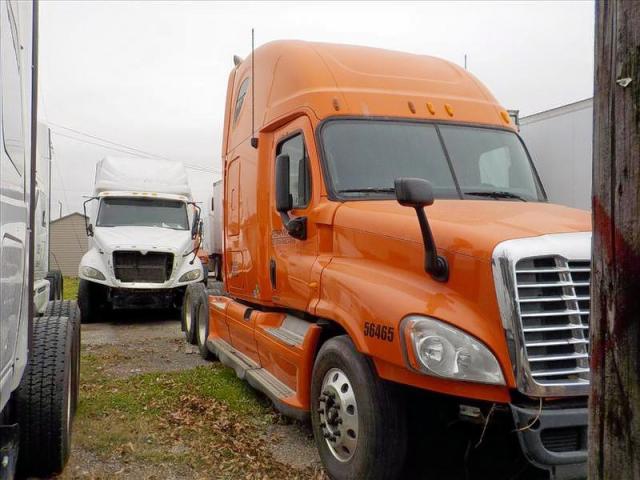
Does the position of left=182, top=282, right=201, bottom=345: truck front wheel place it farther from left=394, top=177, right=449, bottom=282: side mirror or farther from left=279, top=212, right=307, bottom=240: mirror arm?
left=394, top=177, right=449, bottom=282: side mirror

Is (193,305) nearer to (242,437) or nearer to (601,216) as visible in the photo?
(242,437)

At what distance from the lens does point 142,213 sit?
1274cm

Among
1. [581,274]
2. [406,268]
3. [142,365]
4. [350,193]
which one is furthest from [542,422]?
[142,365]

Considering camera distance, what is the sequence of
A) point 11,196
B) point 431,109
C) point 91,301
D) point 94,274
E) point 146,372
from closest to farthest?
1. point 11,196
2. point 431,109
3. point 146,372
4. point 94,274
5. point 91,301

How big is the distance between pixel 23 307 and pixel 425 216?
2.20 metres

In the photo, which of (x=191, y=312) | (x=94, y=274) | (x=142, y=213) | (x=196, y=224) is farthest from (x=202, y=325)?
(x=142, y=213)

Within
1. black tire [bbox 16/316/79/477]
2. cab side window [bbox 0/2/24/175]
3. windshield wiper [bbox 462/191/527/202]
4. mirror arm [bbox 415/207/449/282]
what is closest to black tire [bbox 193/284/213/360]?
black tire [bbox 16/316/79/477]

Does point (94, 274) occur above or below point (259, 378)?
above

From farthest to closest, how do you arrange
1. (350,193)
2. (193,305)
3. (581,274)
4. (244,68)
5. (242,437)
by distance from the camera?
(193,305) < (244,68) < (242,437) < (350,193) < (581,274)

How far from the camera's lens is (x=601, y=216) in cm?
166

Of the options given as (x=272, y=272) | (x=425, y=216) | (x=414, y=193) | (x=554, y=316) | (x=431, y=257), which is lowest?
(x=554, y=316)

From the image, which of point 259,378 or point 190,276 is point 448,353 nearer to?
point 259,378

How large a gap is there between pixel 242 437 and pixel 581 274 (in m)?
3.06

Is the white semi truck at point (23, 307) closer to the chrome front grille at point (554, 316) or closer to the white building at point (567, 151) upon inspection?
the chrome front grille at point (554, 316)
